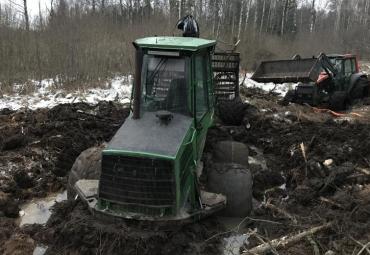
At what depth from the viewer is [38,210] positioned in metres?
7.39

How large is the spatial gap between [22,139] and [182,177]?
4.93 metres

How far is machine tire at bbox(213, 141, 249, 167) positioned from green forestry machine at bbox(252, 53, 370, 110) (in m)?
6.25

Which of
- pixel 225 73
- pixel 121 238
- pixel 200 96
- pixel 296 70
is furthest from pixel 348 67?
pixel 121 238

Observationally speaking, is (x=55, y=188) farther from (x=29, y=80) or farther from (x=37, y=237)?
(x=29, y=80)

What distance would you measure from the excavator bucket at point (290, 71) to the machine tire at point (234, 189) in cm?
736

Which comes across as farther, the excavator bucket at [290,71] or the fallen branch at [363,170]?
the excavator bucket at [290,71]

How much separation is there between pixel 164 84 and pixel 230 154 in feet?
7.22

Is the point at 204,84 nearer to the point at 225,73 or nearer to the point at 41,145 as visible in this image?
the point at 41,145

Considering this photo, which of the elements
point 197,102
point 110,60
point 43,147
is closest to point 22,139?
point 43,147

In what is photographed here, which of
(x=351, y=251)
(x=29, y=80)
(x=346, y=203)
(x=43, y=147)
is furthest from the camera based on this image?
(x=29, y=80)

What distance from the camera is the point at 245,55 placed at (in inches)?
1112

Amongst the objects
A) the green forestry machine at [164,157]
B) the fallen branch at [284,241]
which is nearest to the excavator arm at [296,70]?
the green forestry machine at [164,157]

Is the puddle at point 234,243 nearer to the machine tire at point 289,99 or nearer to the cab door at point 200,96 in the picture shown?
the cab door at point 200,96

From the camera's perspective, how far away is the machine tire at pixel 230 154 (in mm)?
7988
